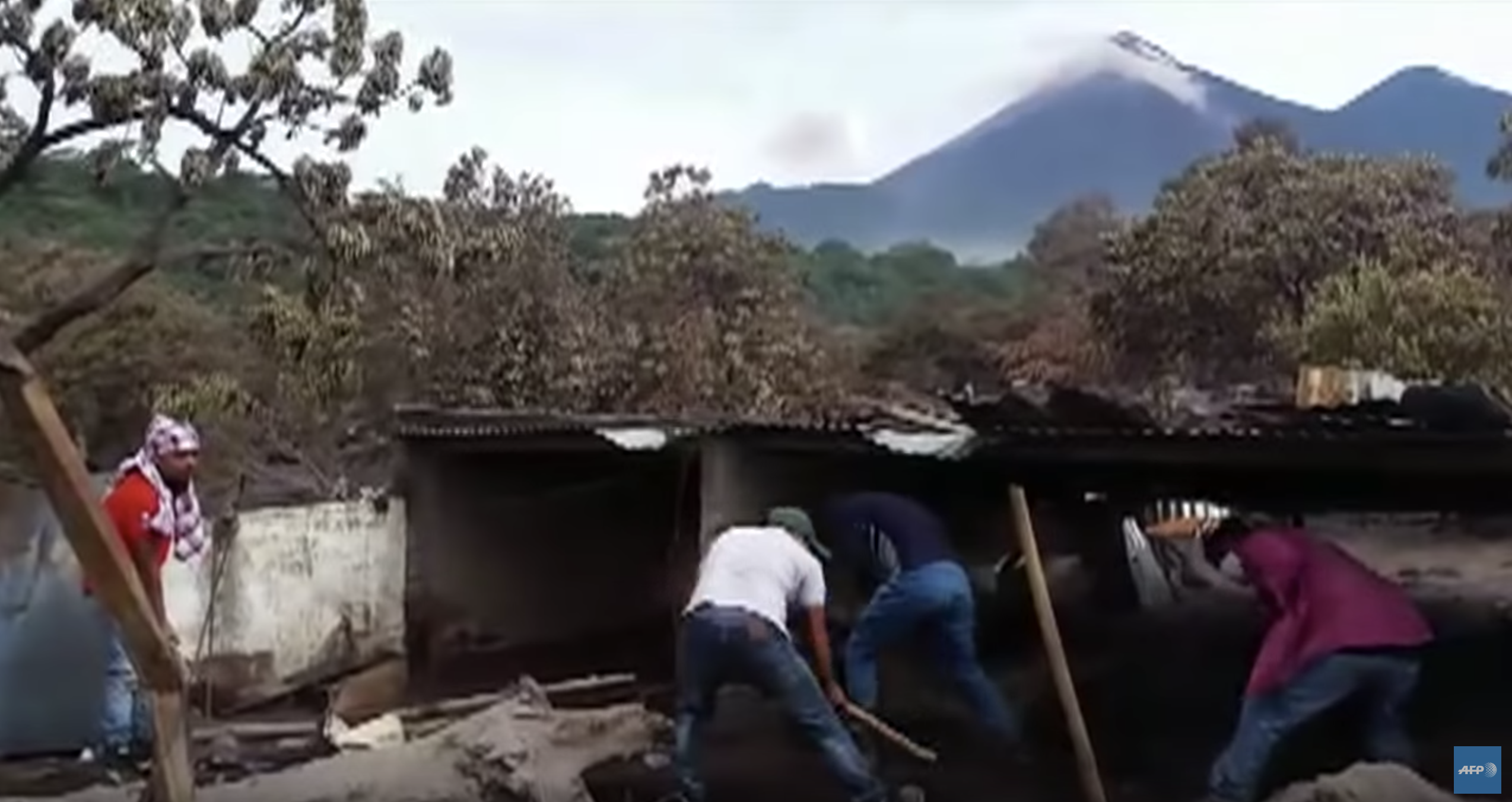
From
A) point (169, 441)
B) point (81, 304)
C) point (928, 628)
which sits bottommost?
point (928, 628)

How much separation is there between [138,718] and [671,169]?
64.8 ft

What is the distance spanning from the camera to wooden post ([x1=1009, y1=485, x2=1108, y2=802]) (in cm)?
1055

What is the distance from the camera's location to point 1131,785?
1113 cm

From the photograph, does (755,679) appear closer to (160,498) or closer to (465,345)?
(160,498)

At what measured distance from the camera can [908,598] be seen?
1082 cm

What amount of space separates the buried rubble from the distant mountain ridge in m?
38.1

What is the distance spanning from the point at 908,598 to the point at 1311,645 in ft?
6.66

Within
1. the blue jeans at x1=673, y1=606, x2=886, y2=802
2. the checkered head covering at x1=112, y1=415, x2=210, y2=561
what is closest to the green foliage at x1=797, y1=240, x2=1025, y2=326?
the checkered head covering at x1=112, y1=415, x2=210, y2=561

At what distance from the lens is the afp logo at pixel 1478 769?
10.6 metres

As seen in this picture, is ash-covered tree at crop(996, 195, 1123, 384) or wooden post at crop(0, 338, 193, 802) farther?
ash-covered tree at crop(996, 195, 1123, 384)

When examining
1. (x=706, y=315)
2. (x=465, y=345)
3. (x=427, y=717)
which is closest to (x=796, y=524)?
(x=427, y=717)

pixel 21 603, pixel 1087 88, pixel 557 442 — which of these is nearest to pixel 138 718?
pixel 21 603

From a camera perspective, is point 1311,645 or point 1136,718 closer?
point 1311,645

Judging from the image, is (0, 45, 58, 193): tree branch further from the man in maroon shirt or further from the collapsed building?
the man in maroon shirt
